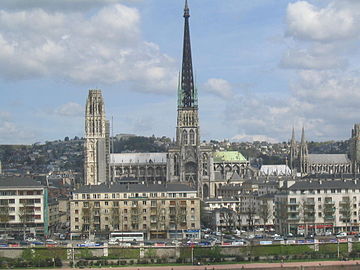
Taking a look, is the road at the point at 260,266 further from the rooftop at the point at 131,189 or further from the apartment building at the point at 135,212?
the rooftop at the point at 131,189

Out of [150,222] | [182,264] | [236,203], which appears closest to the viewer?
[182,264]

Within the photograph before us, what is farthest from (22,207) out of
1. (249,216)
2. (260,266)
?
(260,266)

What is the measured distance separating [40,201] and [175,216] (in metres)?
23.2

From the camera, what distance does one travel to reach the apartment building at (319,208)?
144625mm

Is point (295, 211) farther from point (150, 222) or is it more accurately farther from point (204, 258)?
point (204, 258)

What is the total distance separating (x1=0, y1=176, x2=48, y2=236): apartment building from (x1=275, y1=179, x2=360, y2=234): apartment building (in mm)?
40546

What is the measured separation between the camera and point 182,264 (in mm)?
108938

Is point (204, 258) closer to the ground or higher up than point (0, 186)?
closer to the ground

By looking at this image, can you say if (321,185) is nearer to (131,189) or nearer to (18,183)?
(131,189)

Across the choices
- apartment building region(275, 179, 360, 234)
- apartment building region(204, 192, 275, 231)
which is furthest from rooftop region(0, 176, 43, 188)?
apartment building region(275, 179, 360, 234)

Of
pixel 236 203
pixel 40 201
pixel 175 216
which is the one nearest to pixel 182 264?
pixel 175 216

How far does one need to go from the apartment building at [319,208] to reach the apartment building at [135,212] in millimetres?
15129

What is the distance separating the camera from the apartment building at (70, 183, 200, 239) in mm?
145000

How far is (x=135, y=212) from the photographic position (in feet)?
479
